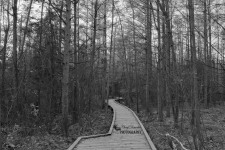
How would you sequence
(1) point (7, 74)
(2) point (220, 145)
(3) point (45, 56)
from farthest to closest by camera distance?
(1) point (7, 74) → (3) point (45, 56) → (2) point (220, 145)

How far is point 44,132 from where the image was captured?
8547mm

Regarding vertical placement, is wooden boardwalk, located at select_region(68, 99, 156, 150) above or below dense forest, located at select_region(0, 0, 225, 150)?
below

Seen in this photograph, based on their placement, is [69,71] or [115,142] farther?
[69,71]

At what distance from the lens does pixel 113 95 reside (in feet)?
153

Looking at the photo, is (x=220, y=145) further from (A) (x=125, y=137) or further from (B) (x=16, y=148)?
(B) (x=16, y=148)

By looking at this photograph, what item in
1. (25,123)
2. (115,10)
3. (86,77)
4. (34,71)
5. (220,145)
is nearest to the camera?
(220,145)

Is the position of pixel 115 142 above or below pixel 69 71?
below

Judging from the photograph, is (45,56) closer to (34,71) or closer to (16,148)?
(34,71)

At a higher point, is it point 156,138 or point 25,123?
point 25,123

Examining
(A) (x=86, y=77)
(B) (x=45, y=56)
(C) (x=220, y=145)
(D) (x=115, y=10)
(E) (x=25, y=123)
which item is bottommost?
(C) (x=220, y=145)

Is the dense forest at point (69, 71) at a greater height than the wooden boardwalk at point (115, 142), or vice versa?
the dense forest at point (69, 71)

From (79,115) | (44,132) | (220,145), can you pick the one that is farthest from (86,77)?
(220,145)

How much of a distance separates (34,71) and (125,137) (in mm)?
6550

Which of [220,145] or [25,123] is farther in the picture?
[25,123]
